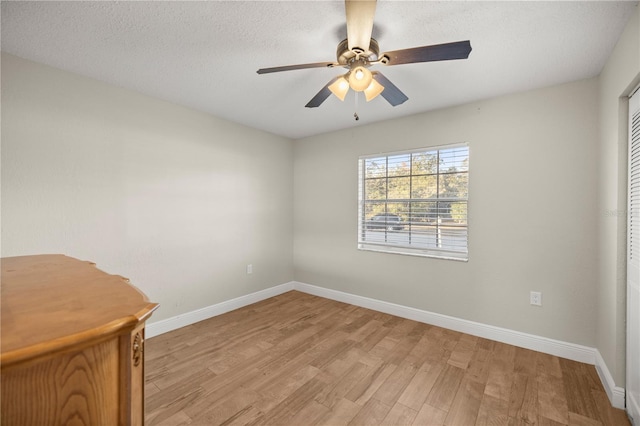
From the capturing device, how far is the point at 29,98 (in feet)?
7.00

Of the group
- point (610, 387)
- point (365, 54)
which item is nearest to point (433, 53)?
point (365, 54)

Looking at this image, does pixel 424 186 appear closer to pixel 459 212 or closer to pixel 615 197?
pixel 459 212

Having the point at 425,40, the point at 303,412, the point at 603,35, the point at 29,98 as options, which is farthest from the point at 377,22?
the point at 29,98

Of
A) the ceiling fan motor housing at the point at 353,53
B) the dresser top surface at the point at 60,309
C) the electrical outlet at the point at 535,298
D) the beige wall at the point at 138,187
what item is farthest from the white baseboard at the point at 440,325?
the ceiling fan motor housing at the point at 353,53

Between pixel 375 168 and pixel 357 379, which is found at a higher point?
pixel 375 168

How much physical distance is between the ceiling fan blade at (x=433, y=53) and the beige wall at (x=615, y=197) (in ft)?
3.56

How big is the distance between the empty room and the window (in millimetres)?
24

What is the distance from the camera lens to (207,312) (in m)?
3.25

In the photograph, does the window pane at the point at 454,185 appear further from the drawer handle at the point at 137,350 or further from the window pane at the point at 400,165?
the drawer handle at the point at 137,350

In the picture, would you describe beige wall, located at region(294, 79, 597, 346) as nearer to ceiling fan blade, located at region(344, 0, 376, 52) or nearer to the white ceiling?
the white ceiling

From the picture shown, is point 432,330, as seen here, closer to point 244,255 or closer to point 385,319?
point 385,319

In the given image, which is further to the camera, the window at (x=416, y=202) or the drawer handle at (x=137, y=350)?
the window at (x=416, y=202)

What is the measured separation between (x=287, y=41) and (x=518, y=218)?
8.45ft

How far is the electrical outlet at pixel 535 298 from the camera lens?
8.27 ft
